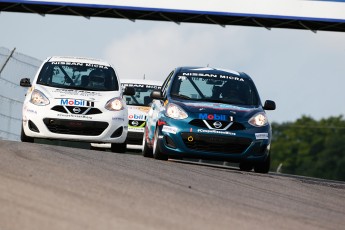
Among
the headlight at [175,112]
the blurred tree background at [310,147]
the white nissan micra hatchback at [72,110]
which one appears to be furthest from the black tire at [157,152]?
the blurred tree background at [310,147]

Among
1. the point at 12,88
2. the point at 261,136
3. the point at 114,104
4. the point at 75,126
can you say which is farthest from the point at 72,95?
the point at 12,88

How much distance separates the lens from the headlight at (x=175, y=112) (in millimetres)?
16695

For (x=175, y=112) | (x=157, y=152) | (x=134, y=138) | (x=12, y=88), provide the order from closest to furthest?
(x=175, y=112)
(x=157, y=152)
(x=12, y=88)
(x=134, y=138)

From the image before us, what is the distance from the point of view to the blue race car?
16578 mm

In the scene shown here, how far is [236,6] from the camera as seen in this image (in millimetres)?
39219

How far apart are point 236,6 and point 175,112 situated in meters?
22.8

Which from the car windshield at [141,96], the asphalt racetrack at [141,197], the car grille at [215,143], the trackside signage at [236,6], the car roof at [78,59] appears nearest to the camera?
the asphalt racetrack at [141,197]

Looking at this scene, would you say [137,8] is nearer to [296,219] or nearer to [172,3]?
[172,3]

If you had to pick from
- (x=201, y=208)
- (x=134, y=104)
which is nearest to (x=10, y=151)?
(x=201, y=208)

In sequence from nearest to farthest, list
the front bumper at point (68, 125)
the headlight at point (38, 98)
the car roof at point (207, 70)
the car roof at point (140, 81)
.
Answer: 1. the car roof at point (207, 70)
2. the front bumper at point (68, 125)
3. the headlight at point (38, 98)
4. the car roof at point (140, 81)

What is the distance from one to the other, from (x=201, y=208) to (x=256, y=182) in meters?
4.58

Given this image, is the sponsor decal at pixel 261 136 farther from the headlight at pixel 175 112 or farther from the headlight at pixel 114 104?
the headlight at pixel 114 104

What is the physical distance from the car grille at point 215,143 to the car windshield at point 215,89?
955 millimetres

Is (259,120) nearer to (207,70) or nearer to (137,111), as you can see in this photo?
(207,70)
